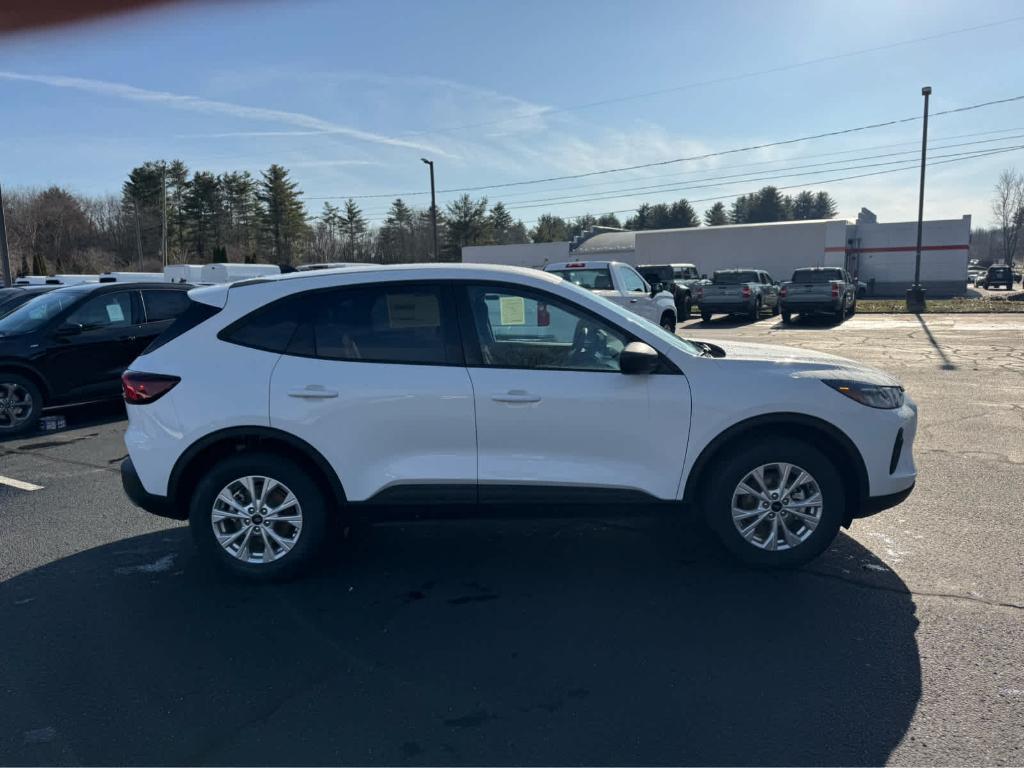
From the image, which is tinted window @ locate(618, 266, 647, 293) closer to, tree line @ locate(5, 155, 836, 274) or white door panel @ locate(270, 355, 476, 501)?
white door panel @ locate(270, 355, 476, 501)

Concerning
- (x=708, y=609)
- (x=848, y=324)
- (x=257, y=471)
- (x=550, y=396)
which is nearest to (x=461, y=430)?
(x=550, y=396)

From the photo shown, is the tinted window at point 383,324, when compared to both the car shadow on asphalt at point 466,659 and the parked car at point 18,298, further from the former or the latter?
the parked car at point 18,298

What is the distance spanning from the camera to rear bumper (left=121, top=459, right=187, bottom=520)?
4.28 metres

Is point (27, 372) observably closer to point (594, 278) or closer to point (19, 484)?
point (19, 484)

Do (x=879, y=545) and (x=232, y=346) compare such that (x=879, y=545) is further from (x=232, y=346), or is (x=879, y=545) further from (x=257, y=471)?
(x=232, y=346)

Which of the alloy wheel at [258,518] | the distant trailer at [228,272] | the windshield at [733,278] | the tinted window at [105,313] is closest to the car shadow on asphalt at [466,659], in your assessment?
the alloy wheel at [258,518]

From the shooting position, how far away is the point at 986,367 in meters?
12.1

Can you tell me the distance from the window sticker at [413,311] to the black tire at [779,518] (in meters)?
1.88

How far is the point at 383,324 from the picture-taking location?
13.9 ft

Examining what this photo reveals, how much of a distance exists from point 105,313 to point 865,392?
9.00 meters

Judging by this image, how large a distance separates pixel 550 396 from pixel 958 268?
46.4 meters

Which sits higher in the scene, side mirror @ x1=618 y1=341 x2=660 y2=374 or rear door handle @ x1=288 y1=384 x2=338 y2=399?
side mirror @ x1=618 y1=341 x2=660 y2=374

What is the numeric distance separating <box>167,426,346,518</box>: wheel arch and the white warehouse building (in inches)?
1646

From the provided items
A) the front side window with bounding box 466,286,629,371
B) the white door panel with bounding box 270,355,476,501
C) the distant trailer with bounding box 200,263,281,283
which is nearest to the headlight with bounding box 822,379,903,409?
the front side window with bounding box 466,286,629,371
